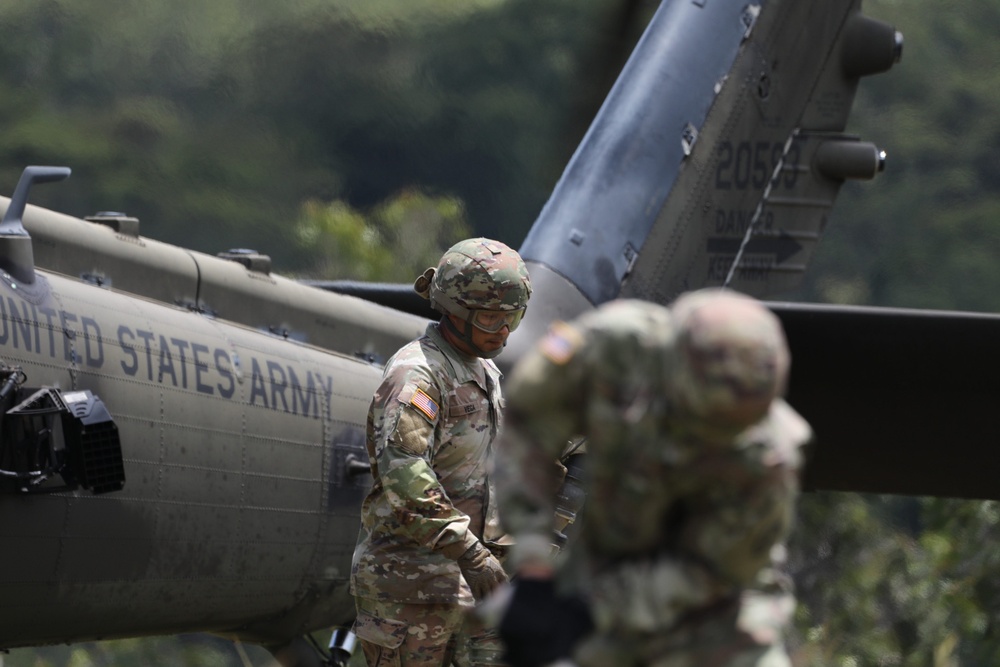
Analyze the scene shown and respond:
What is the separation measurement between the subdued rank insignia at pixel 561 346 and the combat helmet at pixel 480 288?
1667 millimetres

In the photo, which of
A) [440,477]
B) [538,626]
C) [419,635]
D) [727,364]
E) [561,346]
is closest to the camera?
[727,364]

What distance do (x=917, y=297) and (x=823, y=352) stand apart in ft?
73.3

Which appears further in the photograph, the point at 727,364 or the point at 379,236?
the point at 379,236

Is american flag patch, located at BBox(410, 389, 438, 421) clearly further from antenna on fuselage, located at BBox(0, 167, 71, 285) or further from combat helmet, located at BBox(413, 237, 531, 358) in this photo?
antenna on fuselage, located at BBox(0, 167, 71, 285)

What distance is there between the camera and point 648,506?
305 cm

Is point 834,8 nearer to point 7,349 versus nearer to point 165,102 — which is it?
point 7,349

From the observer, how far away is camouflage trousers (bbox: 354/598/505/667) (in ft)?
15.5

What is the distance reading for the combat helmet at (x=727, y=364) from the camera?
2.82 m

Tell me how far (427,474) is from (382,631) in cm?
54

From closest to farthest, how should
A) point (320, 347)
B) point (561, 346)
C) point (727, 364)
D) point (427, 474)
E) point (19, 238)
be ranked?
point (727, 364) → point (561, 346) → point (427, 474) → point (19, 238) → point (320, 347)

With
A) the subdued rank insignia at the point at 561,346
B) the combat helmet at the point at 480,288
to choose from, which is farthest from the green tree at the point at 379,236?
the subdued rank insignia at the point at 561,346

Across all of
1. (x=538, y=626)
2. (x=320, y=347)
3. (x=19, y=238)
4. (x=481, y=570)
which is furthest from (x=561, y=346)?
(x=320, y=347)

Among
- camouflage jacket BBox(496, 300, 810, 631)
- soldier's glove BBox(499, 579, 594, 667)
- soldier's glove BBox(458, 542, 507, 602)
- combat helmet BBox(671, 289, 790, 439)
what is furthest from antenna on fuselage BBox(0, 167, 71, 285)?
combat helmet BBox(671, 289, 790, 439)

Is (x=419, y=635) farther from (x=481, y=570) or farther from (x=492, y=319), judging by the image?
(x=492, y=319)
